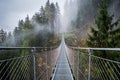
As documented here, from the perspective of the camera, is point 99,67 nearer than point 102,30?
Yes

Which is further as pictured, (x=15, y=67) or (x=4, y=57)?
(x=15, y=67)

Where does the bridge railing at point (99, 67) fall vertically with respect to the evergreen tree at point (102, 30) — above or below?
below

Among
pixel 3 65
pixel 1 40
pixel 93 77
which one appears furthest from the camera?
pixel 1 40

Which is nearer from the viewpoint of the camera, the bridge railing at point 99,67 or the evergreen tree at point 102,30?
the bridge railing at point 99,67

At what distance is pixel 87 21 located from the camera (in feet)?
230

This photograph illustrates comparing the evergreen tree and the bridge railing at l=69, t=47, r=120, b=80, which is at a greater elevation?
the evergreen tree

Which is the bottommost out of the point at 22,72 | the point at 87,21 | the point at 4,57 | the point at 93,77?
the point at 93,77

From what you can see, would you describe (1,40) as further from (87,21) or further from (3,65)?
(3,65)

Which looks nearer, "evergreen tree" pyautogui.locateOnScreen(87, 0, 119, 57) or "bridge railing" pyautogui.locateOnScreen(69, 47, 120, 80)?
"bridge railing" pyautogui.locateOnScreen(69, 47, 120, 80)

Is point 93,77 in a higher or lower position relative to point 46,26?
lower

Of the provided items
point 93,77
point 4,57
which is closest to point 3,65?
point 4,57

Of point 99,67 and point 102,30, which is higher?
point 102,30

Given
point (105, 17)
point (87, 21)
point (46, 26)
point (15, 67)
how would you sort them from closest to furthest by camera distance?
point (15, 67) → point (105, 17) → point (46, 26) → point (87, 21)

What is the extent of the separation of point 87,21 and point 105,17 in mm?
44493
